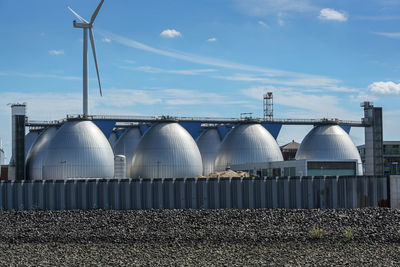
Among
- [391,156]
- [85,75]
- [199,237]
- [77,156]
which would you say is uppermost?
[85,75]

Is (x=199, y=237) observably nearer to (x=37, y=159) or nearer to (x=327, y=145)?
(x=37, y=159)

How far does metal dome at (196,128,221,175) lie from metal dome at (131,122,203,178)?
13266 millimetres

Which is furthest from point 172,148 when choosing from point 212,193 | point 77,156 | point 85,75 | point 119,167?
point 212,193

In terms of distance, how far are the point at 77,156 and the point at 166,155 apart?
987 cm

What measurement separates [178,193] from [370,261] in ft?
47.9

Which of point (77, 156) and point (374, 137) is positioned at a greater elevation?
point (374, 137)

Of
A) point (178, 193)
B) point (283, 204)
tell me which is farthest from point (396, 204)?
point (178, 193)

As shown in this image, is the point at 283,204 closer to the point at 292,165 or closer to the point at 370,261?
the point at 370,261

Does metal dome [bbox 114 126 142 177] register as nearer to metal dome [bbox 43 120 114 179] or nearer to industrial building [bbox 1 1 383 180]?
industrial building [bbox 1 1 383 180]

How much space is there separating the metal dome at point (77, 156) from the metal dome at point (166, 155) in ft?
13.0

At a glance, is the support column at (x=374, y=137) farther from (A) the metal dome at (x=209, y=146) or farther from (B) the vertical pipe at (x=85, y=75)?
(B) the vertical pipe at (x=85, y=75)

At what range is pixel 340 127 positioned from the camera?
258 feet

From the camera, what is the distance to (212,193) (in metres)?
31.5

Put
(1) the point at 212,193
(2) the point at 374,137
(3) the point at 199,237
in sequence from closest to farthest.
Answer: (3) the point at 199,237 < (1) the point at 212,193 < (2) the point at 374,137
